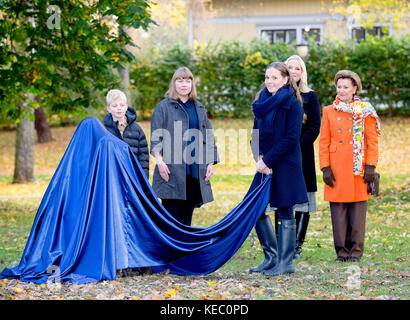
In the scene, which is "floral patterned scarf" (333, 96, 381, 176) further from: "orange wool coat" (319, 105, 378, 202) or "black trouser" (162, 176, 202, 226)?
"black trouser" (162, 176, 202, 226)

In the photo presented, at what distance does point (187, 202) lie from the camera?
287 inches

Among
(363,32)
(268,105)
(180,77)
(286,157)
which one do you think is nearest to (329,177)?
(286,157)

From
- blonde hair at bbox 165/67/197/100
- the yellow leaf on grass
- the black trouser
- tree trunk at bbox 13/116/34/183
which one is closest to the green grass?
the yellow leaf on grass

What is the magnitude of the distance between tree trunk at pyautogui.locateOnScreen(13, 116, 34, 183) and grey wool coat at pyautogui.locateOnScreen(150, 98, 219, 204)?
418 inches

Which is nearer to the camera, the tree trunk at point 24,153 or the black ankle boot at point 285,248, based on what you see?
the black ankle boot at point 285,248

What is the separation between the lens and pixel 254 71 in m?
23.0

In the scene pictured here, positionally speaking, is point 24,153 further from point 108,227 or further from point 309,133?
point 108,227

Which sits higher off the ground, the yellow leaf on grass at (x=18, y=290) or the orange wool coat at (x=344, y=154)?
the orange wool coat at (x=344, y=154)

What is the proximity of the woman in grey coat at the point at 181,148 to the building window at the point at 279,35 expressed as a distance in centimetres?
2199

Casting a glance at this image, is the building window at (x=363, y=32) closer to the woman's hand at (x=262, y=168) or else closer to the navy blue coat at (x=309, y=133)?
the navy blue coat at (x=309, y=133)

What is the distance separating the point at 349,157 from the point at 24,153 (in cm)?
1161

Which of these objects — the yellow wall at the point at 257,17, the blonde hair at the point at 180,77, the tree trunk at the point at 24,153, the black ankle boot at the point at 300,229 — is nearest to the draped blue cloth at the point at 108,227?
the blonde hair at the point at 180,77

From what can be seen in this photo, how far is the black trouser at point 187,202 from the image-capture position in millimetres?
7199

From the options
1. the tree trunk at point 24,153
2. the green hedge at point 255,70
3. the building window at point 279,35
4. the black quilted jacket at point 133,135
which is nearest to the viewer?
the black quilted jacket at point 133,135
